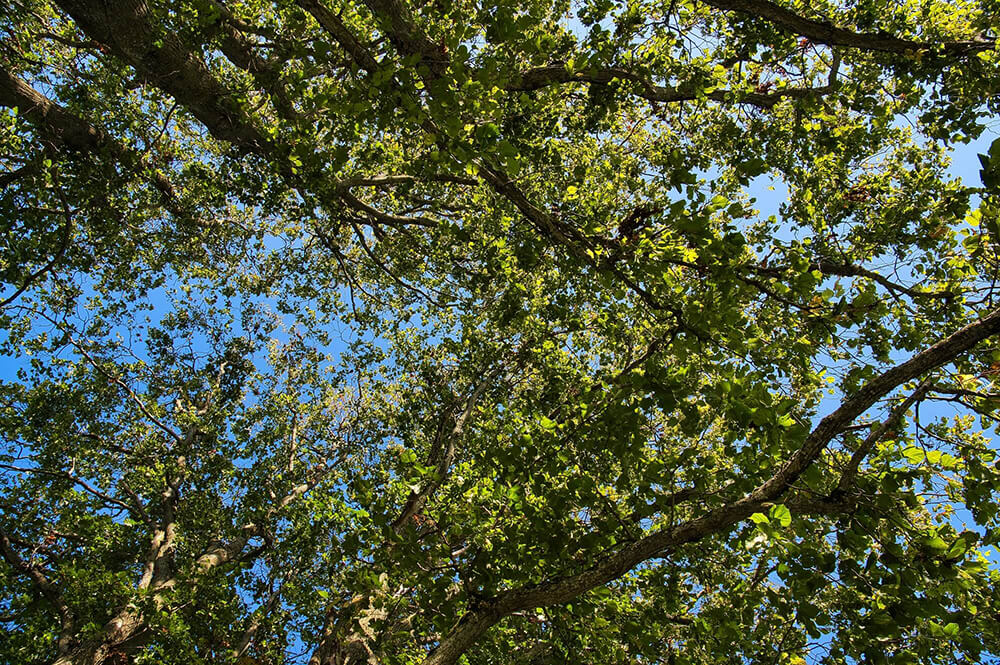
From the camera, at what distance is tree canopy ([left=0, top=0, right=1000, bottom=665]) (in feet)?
10.5

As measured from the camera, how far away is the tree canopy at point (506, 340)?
3.20 metres

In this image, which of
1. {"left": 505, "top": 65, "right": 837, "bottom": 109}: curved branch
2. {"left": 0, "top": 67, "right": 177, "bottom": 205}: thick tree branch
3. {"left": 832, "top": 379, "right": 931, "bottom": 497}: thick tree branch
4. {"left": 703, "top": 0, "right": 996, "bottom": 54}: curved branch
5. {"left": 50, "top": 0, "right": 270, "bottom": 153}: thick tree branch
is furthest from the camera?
{"left": 0, "top": 67, "right": 177, "bottom": 205}: thick tree branch

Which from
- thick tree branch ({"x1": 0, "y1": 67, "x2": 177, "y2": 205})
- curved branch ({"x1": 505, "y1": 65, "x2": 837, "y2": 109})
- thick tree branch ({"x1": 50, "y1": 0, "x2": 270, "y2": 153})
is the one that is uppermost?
thick tree branch ({"x1": 0, "y1": 67, "x2": 177, "y2": 205})

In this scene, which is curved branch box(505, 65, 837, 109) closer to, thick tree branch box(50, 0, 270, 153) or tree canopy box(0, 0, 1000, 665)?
tree canopy box(0, 0, 1000, 665)

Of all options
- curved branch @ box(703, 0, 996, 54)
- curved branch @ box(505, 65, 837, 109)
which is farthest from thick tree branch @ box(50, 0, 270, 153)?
curved branch @ box(703, 0, 996, 54)

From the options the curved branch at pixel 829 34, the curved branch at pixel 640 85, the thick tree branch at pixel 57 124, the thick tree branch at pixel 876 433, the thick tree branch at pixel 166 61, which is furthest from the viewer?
the thick tree branch at pixel 57 124

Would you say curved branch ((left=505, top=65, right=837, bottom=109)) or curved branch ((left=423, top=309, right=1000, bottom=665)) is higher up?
curved branch ((left=505, top=65, right=837, bottom=109))

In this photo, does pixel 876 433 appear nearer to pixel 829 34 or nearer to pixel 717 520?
pixel 717 520

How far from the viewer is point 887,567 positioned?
2811 mm

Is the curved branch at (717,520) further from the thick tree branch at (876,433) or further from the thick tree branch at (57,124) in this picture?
the thick tree branch at (57,124)

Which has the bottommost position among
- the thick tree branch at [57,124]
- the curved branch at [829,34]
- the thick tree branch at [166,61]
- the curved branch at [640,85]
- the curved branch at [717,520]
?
the curved branch at [717,520]

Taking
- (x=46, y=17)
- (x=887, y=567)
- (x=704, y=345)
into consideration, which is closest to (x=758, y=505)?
(x=887, y=567)

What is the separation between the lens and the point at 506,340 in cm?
897

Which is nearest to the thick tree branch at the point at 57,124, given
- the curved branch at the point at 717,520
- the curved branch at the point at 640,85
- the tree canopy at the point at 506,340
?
the tree canopy at the point at 506,340
